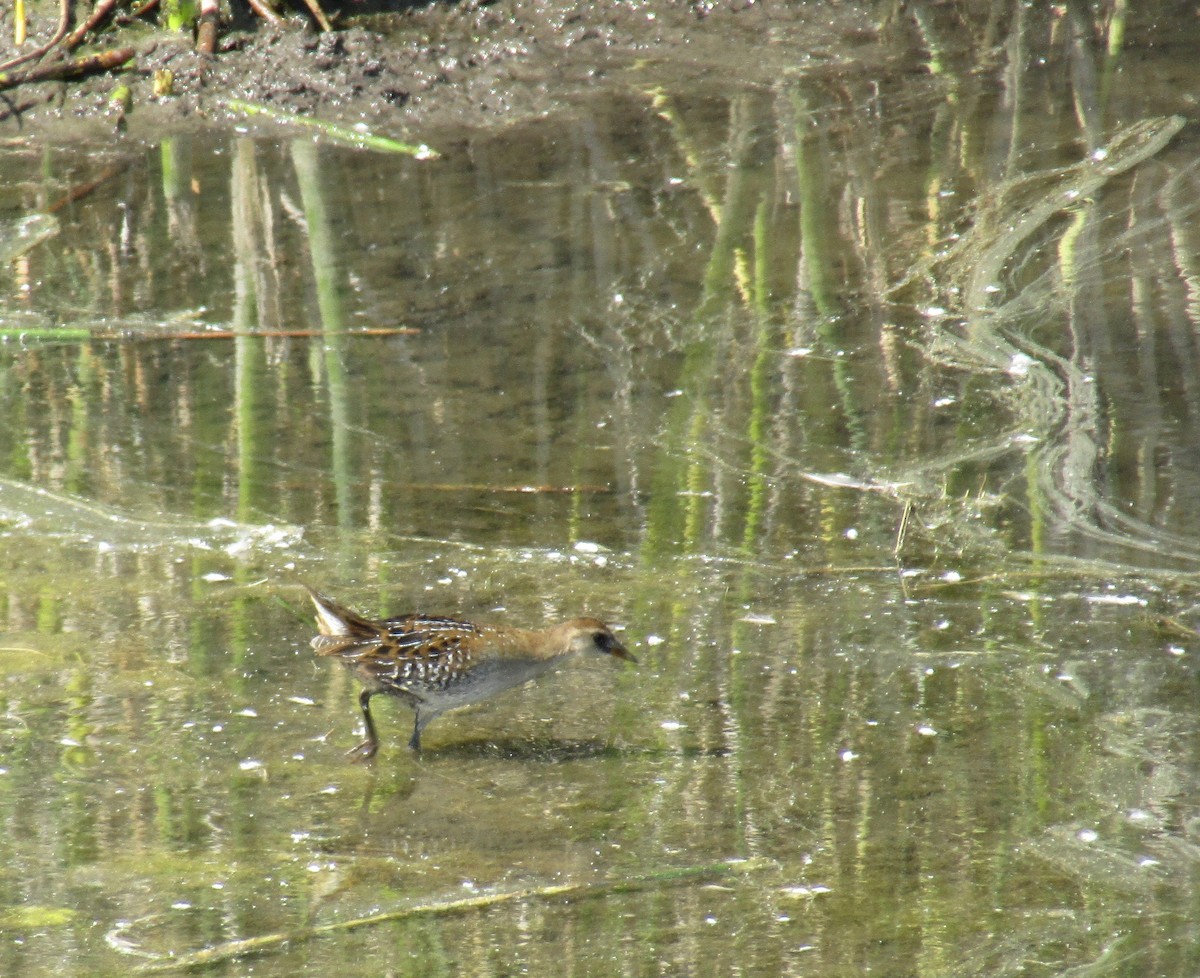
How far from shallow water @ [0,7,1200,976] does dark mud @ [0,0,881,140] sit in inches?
18.5

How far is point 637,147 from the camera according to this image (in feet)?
31.2

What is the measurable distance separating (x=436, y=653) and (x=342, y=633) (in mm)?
273

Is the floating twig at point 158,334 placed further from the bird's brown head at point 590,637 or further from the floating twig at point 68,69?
the floating twig at point 68,69

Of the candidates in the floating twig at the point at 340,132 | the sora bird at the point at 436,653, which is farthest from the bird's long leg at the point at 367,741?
the floating twig at the point at 340,132

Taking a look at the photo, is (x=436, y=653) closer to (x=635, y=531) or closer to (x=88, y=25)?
(x=635, y=531)

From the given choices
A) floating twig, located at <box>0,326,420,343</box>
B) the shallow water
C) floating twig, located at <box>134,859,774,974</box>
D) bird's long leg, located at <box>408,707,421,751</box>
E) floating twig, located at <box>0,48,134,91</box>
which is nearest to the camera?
floating twig, located at <box>134,859,774,974</box>

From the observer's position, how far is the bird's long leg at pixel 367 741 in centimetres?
456

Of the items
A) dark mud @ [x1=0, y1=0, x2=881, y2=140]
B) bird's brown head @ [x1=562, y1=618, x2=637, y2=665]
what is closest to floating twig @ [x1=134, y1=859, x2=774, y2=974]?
bird's brown head @ [x1=562, y1=618, x2=637, y2=665]

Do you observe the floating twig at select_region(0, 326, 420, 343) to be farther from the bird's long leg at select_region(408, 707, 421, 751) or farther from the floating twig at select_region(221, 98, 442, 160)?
the bird's long leg at select_region(408, 707, 421, 751)

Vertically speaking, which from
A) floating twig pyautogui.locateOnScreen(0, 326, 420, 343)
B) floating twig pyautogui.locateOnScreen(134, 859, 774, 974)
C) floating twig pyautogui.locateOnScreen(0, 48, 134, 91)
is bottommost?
floating twig pyautogui.locateOnScreen(134, 859, 774, 974)

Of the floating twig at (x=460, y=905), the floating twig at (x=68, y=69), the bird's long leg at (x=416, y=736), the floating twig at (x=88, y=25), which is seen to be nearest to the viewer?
the floating twig at (x=460, y=905)

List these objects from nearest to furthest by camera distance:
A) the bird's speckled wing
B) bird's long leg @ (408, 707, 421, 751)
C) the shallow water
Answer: the shallow water → the bird's speckled wing → bird's long leg @ (408, 707, 421, 751)

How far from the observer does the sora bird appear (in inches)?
177

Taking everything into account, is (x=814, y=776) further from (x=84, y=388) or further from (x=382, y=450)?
(x=84, y=388)
